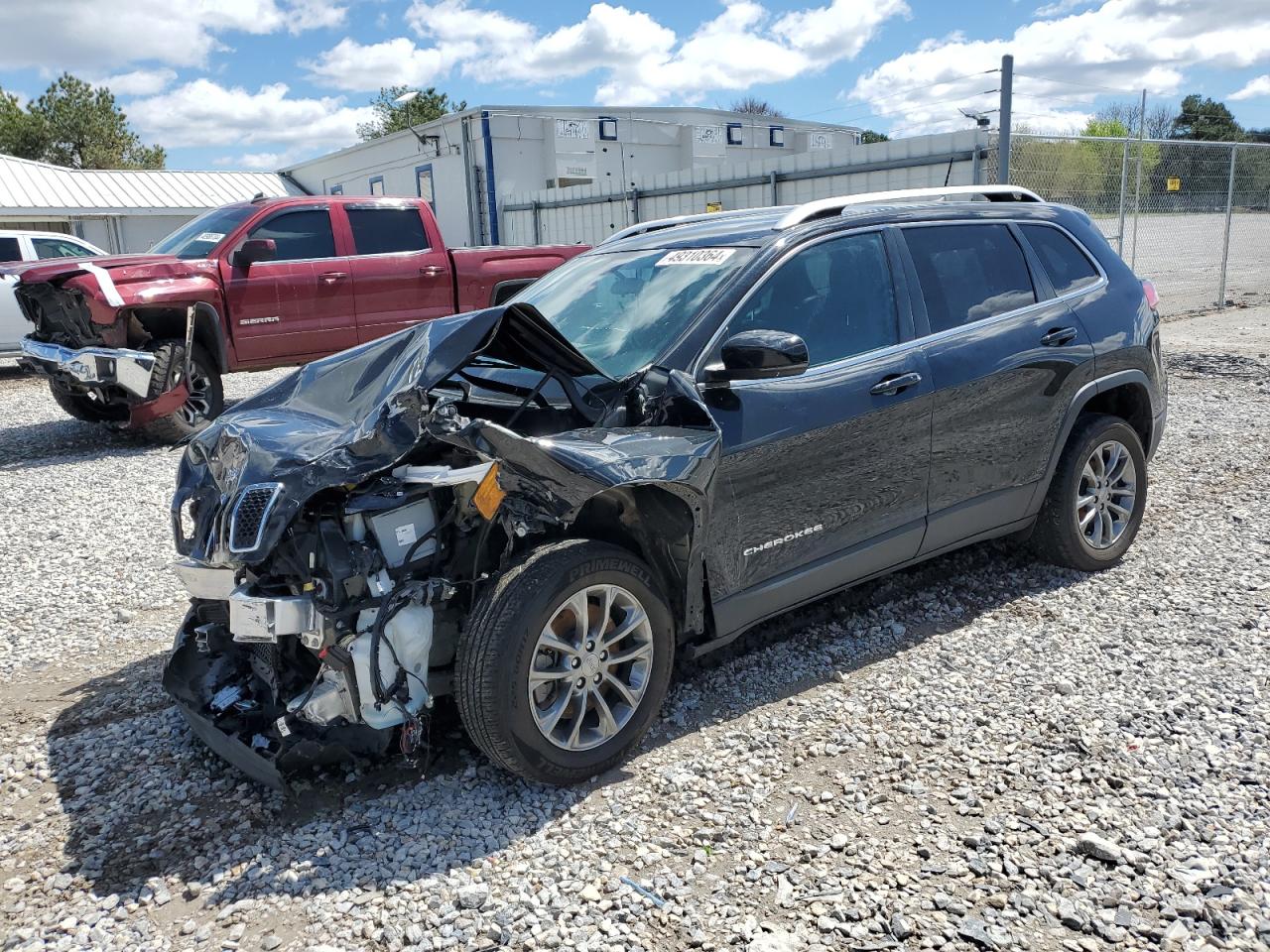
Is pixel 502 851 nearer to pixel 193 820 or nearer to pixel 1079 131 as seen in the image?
pixel 193 820

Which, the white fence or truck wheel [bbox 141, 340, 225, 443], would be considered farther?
the white fence

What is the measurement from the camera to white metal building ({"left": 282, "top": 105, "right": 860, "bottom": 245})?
22.1 metres

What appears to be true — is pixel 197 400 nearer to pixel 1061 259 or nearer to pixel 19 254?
pixel 19 254

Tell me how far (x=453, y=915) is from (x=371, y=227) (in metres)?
8.85

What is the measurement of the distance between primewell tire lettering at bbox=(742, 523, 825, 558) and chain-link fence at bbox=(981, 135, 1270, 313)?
9.45m

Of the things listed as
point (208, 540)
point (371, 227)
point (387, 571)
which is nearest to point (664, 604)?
point (387, 571)

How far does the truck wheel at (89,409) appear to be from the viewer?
9.62 metres

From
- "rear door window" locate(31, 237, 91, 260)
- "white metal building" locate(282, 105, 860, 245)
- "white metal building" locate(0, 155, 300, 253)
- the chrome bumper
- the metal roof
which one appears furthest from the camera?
"white metal building" locate(0, 155, 300, 253)

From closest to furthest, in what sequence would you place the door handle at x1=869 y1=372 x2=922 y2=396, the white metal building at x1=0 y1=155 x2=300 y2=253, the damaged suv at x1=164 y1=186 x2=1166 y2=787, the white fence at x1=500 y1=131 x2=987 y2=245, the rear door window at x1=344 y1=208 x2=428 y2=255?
the damaged suv at x1=164 y1=186 x2=1166 y2=787 < the door handle at x1=869 y1=372 x2=922 y2=396 < the rear door window at x1=344 y1=208 x2=428 y2=255 < the white fence at x1=500 y1=131 x2=987 y2=245 < the white metal building at x1=0 y1=155 x2=300 y2=253

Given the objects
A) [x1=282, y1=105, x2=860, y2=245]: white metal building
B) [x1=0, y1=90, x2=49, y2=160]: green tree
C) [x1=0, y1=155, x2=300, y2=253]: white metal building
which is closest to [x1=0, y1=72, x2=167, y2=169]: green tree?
[x1=0, y1=90, x2=49, y2=160]: green tree

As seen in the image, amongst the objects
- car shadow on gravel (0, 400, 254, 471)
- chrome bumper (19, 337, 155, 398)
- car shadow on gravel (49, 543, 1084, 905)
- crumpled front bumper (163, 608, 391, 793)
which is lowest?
car shadow on gravel (49, 543, 1084, 905)

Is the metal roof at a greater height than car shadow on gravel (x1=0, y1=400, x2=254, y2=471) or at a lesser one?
greater

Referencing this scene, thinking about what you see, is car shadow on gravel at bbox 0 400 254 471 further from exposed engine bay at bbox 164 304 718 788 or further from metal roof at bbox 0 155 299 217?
metal roof at bbox 0 155 299 217

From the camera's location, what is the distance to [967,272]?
455cm
